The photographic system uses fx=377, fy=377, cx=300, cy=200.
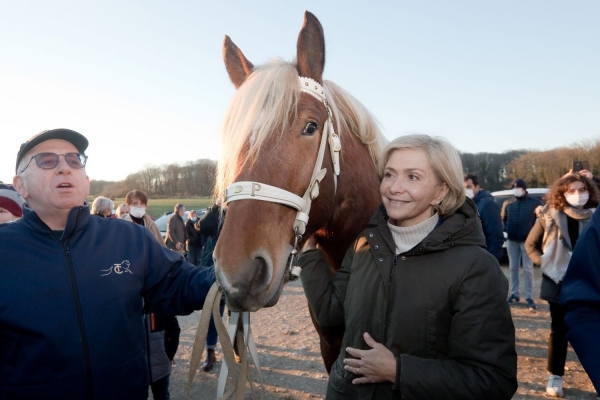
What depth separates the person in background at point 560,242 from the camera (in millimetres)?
3686

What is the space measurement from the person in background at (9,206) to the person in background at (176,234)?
190 inches

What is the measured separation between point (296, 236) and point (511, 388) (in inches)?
39.4

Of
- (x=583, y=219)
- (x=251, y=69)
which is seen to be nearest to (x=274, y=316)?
(x=583, y=219)

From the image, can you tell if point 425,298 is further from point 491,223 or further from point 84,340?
point 491,223

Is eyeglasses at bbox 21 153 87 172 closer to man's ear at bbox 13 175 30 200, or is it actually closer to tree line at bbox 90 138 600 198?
man's ear at bbox 13 175 30 200

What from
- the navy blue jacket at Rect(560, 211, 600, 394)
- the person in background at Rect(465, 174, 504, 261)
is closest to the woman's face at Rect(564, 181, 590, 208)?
the person in background at Rect(465, 174, 504, 261)

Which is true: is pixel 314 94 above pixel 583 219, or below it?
above

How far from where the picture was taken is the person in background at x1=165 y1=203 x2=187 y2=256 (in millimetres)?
7599

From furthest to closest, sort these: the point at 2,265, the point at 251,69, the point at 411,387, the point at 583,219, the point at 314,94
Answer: the point at 583,219 < the point at 251,69 < the point at 314,94 < the point at 2,265 < the point at 411,387

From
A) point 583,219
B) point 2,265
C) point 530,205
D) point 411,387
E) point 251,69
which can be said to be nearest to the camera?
point 411,387

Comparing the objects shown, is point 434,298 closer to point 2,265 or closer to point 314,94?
point 314,94

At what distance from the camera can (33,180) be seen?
1.71 meters

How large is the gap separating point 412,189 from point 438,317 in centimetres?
51

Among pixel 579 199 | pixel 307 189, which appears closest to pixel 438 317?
pixel 307 189
